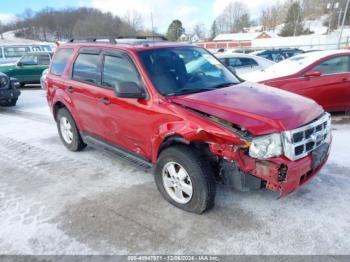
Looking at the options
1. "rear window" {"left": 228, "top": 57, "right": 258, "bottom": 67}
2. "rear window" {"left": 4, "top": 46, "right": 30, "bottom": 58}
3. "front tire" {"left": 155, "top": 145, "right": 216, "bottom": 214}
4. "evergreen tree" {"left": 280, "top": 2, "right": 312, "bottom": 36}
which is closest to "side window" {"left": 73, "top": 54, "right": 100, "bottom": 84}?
"front tire" {"left": 155, "top": 145, "right": 216, "bottom": 214}

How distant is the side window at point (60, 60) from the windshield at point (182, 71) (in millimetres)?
1869

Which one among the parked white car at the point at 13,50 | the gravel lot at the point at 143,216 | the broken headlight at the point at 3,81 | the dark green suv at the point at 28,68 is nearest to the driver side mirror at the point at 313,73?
the gravel lot at the point at 143,216

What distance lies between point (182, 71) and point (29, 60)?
12.6 m

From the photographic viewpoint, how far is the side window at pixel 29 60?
13.8m

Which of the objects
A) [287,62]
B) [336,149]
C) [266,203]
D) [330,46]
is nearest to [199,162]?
[266,203]

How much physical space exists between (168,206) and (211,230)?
0.64m

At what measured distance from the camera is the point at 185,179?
319 centimetres

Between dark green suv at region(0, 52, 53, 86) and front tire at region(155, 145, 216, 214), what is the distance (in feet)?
41.3

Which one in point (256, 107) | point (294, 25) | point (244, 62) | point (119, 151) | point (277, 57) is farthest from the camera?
point (294, 25)

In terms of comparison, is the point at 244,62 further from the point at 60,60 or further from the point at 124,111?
the point at 124,111

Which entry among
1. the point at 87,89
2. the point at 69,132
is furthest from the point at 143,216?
the point at 69,132

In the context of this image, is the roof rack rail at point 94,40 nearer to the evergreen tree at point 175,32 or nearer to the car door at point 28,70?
the car door at point 28,70

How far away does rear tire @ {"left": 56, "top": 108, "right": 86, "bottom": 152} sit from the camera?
501 cm

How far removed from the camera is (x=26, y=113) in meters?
8.59
